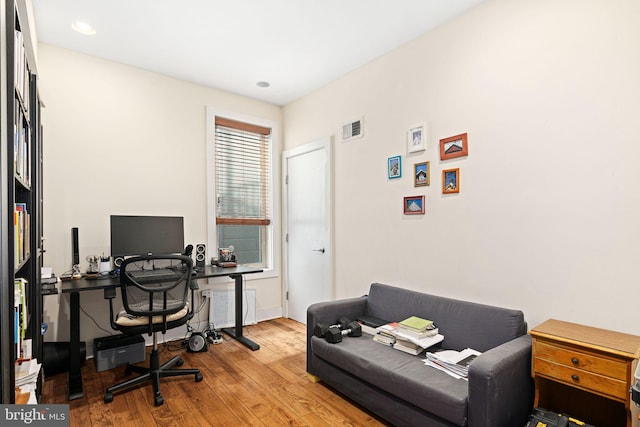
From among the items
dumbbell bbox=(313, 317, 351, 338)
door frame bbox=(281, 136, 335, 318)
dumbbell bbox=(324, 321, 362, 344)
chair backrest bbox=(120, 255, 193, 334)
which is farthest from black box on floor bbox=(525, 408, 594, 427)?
chair backrest bbox=(120, 255, 193, 334)

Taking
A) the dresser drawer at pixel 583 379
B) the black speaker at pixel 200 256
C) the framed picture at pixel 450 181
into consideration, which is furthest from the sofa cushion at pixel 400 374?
the black speaker at pixel 200 256

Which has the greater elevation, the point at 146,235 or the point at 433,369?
the point at 146,235

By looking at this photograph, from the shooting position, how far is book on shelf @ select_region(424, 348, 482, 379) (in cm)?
199

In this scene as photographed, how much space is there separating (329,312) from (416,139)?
1609 mm

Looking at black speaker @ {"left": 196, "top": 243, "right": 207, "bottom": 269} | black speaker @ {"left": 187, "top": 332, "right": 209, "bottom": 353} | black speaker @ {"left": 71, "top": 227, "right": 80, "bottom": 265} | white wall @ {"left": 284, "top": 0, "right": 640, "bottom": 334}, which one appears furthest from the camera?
black speaker @ {"left": 196, "top": 243, "right": 207, "bottom": 269}

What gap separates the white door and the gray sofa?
103 cm

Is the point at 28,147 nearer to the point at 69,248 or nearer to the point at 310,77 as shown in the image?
the point at 69,248

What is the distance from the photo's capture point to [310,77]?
12.1ft

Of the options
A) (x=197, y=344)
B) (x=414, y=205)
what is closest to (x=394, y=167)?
(x=414, y=205)

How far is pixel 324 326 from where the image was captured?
2654 mm

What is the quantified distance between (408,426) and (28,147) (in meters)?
2.75

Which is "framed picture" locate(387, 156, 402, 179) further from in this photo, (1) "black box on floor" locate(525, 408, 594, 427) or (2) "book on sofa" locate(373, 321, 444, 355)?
(1) "black box on floor" locate(525, 408, 594, 427)

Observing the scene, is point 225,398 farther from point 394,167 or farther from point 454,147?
point 454,147

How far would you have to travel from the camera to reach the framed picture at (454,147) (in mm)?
2557
